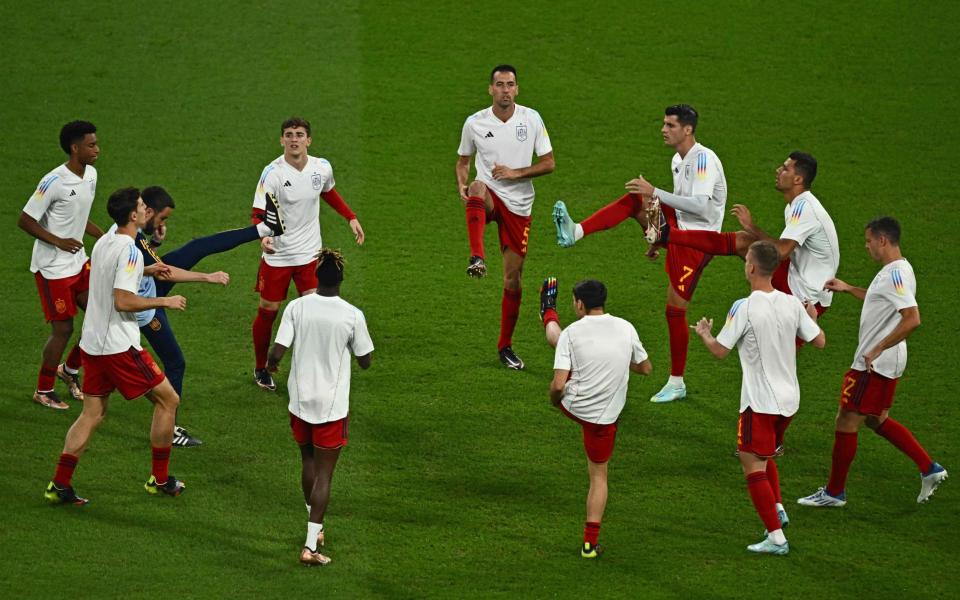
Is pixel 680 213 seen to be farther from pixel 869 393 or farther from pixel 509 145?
pixel 869 393

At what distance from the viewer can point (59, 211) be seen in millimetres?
9117

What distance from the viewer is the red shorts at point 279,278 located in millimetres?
9617

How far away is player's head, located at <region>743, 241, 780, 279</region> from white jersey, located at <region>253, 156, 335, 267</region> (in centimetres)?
375

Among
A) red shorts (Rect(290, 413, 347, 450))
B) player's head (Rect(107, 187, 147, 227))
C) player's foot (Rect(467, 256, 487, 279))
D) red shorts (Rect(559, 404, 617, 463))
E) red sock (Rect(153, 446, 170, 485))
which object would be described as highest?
player's head (Rect(107, 187, 147, 227))

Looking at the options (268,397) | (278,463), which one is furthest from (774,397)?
(268,397)

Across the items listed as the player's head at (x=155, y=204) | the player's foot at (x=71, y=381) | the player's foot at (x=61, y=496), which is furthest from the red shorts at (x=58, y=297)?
the player's foot at (x=61, y=496)

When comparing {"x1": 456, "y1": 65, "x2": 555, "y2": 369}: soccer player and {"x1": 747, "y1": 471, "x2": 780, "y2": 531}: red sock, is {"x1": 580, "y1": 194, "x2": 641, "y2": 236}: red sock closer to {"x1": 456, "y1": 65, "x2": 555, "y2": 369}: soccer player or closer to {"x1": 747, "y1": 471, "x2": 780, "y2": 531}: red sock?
{"x1": 456, "y1": 65, "x2": 555, "y2": 369}: soccer player

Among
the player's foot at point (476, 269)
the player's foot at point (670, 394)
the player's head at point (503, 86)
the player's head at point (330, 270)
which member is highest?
the player's head at point (503, 86)

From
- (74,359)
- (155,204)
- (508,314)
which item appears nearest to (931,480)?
(508,314)

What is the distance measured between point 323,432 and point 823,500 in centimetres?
337

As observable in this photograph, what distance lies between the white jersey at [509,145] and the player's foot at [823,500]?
3.44 meters

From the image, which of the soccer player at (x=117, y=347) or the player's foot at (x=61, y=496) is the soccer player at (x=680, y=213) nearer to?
the soccer player at (x=117, y=347)

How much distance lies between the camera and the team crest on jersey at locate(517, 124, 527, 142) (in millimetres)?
10008

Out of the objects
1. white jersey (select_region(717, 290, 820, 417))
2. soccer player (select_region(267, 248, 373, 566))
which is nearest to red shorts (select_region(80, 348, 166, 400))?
soccer player (select_region(267, 248, 373, 566))
